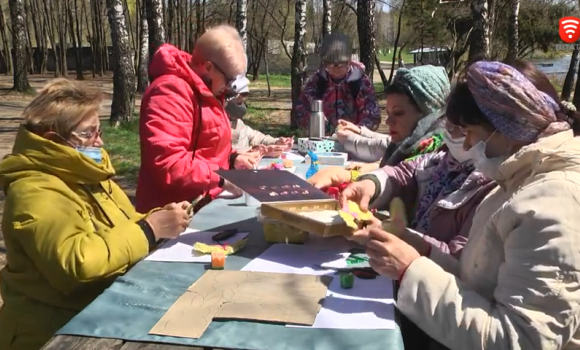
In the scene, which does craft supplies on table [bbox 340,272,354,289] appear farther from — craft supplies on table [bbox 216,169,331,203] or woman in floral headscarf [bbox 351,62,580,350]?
craft supplies on table [bbox 216,169,331,203]

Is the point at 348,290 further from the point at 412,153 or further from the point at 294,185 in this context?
the point at 412,153

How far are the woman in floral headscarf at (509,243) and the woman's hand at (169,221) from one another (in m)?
0.82

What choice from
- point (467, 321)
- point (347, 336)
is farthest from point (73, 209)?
point (467, 321)

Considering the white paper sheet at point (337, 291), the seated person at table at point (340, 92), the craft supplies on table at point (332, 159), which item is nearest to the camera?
the white paper sheet at point (337, 291)

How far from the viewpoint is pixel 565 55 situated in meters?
34.7

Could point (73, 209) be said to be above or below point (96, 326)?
above

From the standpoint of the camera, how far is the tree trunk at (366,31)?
9898 millimetres

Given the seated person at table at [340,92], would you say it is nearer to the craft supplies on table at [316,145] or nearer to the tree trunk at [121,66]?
the craft supplies on table at [316,145]

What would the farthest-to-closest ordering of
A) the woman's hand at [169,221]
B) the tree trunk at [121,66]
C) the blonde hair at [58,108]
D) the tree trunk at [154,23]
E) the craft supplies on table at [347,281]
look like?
the tree trunk at [154,23]
the tree trunk at [121,66]
the woman's hand at [169,221]
the blonde hair at [58,108]
the craft supplies on table at [347,281]

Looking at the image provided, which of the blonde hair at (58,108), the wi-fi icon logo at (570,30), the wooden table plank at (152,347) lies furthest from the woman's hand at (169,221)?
the wi-fi icon logo at (570,30)

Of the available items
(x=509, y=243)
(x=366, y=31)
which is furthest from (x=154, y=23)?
(x=509, y=243)

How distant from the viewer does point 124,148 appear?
31.0 feet

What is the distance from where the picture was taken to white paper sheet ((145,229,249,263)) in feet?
6.77

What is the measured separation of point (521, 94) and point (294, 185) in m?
1.04
